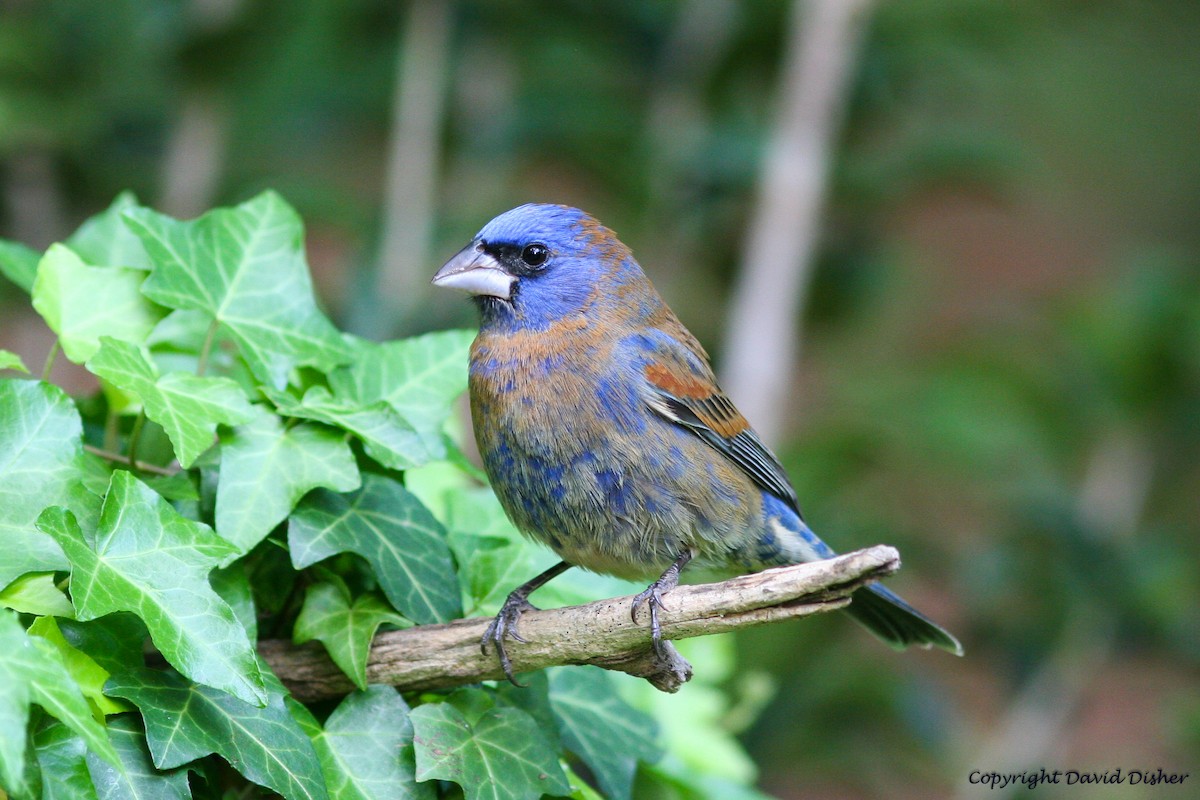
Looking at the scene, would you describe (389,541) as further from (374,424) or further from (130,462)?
(130,462)

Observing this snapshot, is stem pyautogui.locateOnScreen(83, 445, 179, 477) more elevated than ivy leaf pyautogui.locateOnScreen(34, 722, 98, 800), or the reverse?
stem pyautogui.locateOnScreen(83, 445, 179, 477)

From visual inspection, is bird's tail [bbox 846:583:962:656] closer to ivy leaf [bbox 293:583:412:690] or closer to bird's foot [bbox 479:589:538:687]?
bird's foot [bbox 479:589:538:687]

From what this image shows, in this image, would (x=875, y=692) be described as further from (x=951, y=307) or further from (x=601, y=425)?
(x=951, y=307)

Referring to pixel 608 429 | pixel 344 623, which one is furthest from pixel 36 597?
pixel 608 429

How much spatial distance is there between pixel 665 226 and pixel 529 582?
14.2ft

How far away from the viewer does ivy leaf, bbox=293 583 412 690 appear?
6.35 ft

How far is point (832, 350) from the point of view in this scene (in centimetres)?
789

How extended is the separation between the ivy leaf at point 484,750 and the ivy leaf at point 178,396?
1.84 feet

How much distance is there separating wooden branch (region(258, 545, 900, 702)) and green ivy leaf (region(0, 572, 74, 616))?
1.43 ft

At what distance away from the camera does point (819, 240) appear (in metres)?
6.83

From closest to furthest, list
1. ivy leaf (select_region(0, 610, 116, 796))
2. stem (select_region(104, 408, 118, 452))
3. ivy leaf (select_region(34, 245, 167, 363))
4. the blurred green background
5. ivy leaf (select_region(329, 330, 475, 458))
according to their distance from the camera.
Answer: ivy leaf (select_region(0, 610, 116, 796))
ivy leaf (select_region(34, 245, 167, 363))
stem (select_region(104, 408, 118, 452))
ivy leaf (select_region(329, 330, 475, 458))
the blurred green background

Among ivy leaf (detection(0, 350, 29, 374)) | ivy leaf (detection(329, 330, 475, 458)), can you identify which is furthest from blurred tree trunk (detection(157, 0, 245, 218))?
ivy leaf (detection(0, 350, 29, 374))

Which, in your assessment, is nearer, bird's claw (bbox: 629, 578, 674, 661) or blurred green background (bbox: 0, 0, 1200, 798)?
bird's claw (bbox: 629, 578, 674, 661)

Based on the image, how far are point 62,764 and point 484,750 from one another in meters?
0.64
